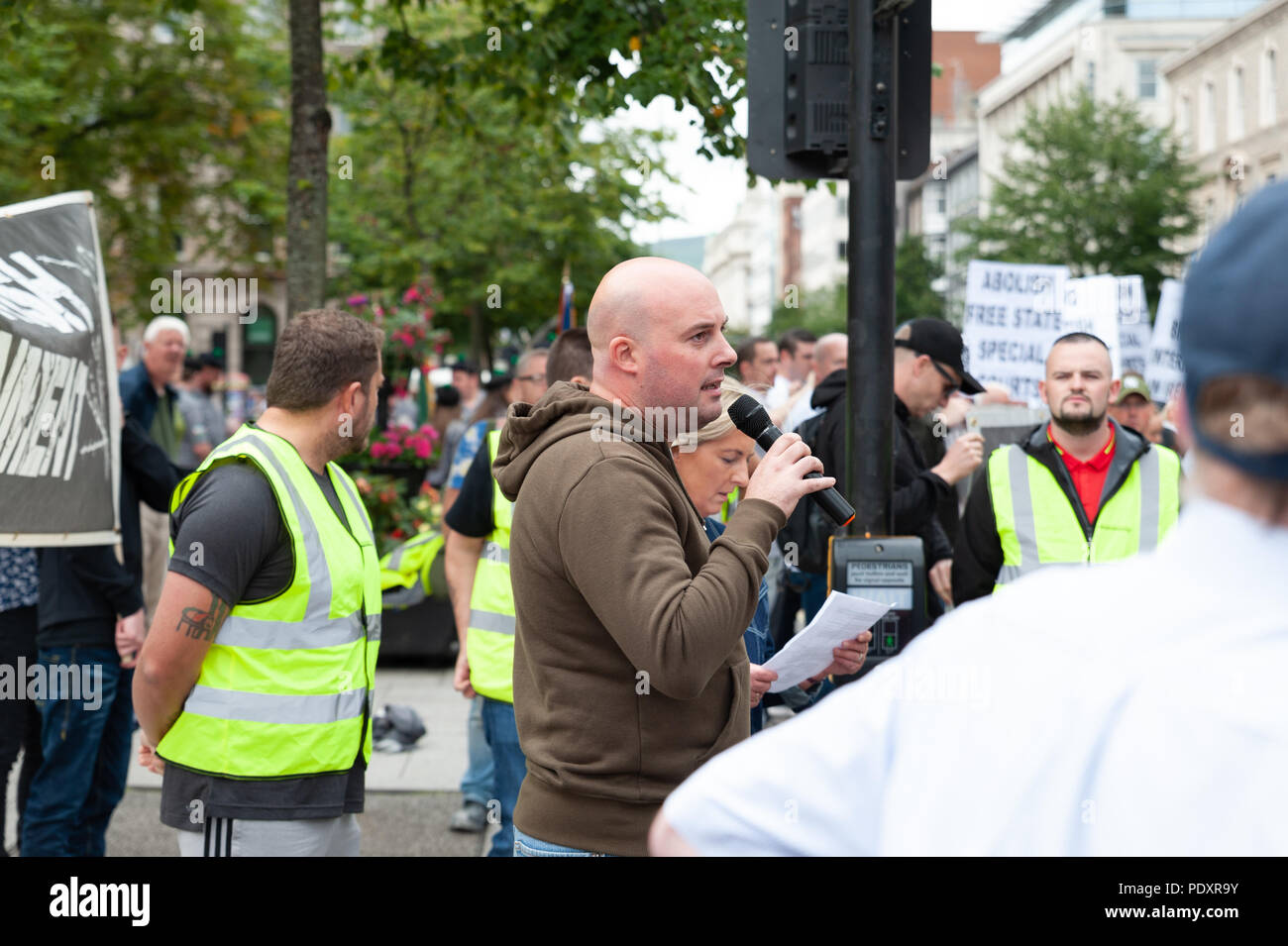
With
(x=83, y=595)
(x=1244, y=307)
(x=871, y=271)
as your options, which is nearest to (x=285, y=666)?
(x=871, y=271)

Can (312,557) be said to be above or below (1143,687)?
below

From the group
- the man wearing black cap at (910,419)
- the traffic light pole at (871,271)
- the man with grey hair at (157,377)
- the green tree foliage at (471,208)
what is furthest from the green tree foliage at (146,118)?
the traffic light pole at (871,271)

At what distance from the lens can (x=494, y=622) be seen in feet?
15.3

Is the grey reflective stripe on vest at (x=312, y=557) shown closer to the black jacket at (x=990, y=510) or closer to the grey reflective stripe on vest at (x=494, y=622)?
the grey reflective stripe on vest at (x=494, y=622)

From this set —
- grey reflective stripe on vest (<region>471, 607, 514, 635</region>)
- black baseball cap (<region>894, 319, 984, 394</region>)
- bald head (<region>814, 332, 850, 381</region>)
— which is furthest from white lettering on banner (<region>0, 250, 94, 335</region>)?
bald head (<region>814, 332, 850, 381</region>)

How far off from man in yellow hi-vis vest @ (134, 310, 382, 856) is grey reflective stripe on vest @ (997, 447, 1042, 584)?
8.08 feet

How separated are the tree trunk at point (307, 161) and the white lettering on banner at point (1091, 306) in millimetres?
4794

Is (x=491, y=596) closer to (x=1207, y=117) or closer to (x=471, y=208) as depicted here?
(x=471, y=208)

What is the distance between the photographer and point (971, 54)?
9988 centimetres

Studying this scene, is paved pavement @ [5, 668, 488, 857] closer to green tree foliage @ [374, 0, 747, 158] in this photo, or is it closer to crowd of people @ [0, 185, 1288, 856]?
crowd of people @ [0, 185, 1288, 856]

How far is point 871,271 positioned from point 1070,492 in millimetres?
1665

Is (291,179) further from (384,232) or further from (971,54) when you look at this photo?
(971,54)
